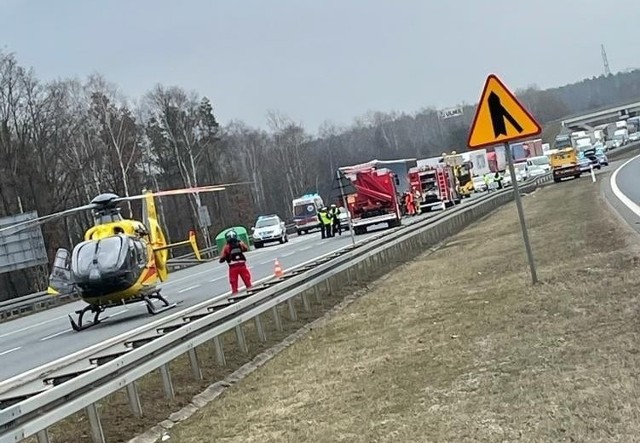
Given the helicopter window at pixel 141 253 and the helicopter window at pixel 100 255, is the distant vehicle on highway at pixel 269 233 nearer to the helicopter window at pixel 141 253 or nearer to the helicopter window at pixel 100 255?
the helicopter window at pixel 141 253

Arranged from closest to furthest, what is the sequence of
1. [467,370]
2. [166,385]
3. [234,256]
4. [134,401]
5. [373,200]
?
[467,370] < [134,401] < [166,385] < [234,256] < [373,200]

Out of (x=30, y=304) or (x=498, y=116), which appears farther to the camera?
(x=30, y=304)

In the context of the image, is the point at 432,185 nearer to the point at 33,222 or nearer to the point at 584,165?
the point at 584,165

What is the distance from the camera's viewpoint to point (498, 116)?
1248 cm

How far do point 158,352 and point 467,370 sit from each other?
309cm

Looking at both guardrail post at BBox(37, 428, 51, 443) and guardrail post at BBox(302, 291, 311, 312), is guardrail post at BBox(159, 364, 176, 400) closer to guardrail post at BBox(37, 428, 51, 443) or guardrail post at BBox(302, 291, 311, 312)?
guardrail post at BBox(37, 428, 51, 443)

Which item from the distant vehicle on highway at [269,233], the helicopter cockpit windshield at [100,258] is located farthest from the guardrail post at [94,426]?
the distant vehicle on highway at [269,233]

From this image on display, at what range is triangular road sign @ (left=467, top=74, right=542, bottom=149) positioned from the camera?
1238 cm

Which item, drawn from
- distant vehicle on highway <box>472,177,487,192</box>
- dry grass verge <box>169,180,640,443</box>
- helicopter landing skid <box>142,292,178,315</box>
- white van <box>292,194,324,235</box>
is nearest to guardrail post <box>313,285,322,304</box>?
dry grass verge <box>169,180,640,443</box>

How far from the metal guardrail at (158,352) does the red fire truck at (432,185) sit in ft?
125

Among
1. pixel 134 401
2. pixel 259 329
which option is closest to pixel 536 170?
pixel 259 329

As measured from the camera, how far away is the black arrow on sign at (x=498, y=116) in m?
12.5

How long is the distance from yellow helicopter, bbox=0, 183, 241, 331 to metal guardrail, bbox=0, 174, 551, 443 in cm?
339

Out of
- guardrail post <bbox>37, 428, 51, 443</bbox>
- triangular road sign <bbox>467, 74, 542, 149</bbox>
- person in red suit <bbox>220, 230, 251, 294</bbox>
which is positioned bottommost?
guardrail post <bbox>37, 428, 51, 443</bbox>
